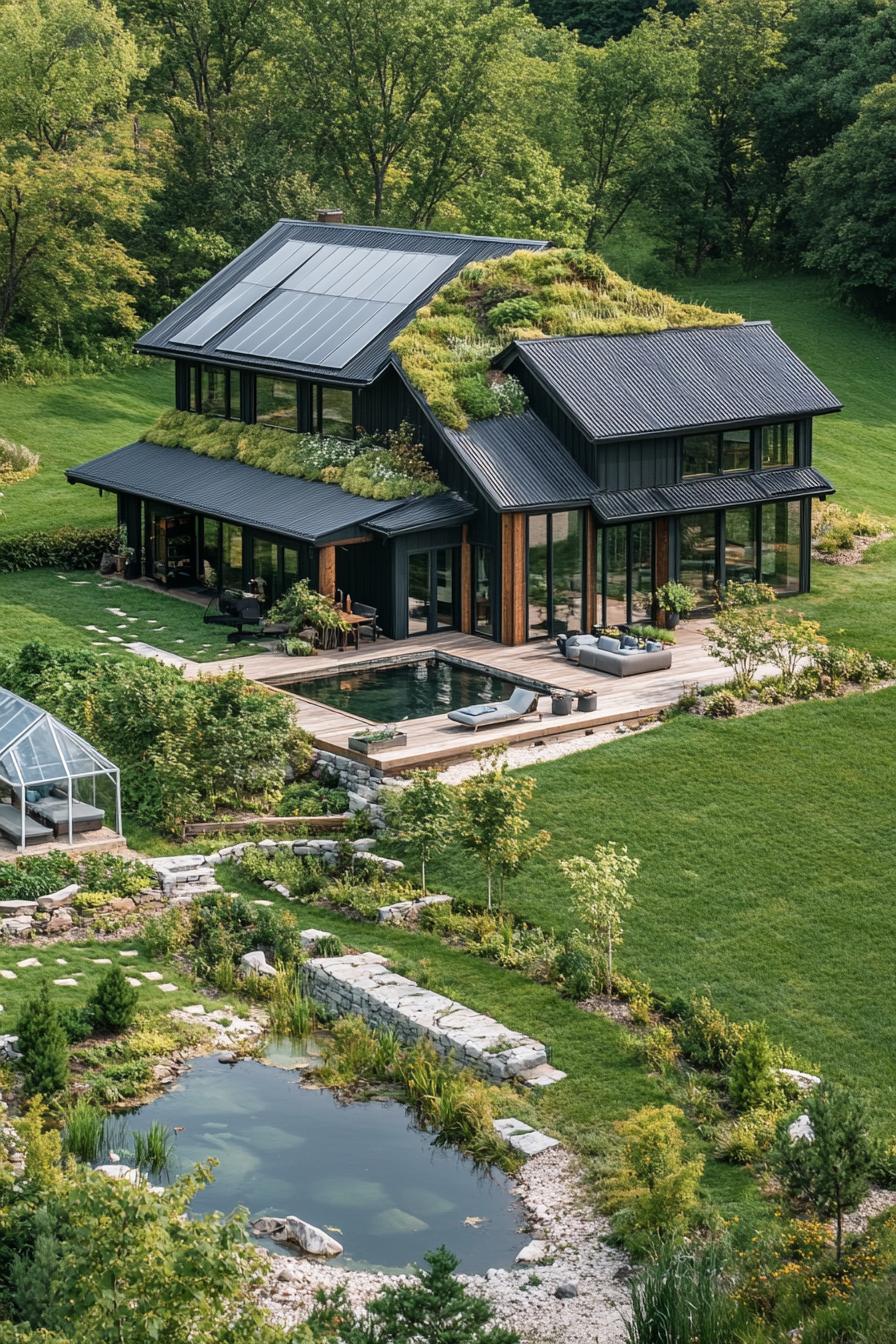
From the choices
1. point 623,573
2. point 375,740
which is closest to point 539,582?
point 623,573

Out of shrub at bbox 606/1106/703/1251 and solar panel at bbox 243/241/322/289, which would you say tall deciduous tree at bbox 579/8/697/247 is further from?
shrub at bbox 606/1106/703/1251

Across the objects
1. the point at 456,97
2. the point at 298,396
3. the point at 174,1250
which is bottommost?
the point at 174,1250

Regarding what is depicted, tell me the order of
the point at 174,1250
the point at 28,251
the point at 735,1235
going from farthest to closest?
1. the point at 28,251
2. the point at 735,1235
3. the point at 174,1250

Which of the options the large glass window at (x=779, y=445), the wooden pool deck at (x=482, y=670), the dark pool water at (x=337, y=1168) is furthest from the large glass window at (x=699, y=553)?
the dark pool water at (x=337, y=1168)

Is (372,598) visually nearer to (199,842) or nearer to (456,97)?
(199,842)

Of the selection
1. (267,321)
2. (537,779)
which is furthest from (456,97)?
(537,779)
